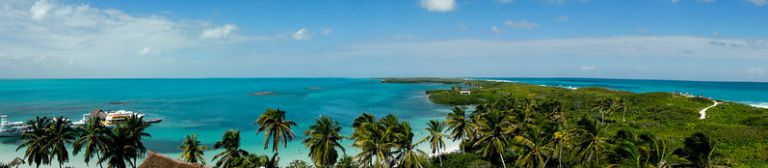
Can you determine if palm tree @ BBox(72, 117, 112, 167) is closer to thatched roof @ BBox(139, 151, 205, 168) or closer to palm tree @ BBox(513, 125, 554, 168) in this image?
thatched roof @ BBox(139, 151, 205, 168)

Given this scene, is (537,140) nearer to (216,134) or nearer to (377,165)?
(377,165)

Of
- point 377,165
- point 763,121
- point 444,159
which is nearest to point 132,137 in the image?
point 377,165

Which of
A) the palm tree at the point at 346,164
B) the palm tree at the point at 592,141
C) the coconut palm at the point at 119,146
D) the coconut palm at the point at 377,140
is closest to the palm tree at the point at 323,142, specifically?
the palm tree at the point at 346,164

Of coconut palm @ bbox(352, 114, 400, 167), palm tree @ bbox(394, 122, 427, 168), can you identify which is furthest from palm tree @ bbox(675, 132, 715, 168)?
coconut palm @ bbox(352, 114, 400, 167)

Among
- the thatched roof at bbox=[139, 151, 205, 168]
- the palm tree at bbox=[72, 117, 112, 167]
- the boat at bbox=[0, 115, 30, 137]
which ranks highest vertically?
the palm tree at bbox=[72, 117, 112, 167]

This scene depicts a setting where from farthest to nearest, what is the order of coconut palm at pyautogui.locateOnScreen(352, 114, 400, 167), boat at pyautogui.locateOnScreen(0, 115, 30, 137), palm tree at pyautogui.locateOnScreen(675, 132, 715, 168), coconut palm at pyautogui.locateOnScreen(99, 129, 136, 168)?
boat at pyautogui.locateOnScreen(0, 115, 30, 137)
coconut palm at pyautogui.locateOnScreen(352, 114, 400, 167)
coconut palm at pyautogui.locateOnScreen(99, 129, 136, 168)
palm tree at pyautogui.locateOnScreen(675, 132, 715, 168)
